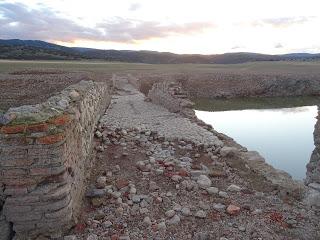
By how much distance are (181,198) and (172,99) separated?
31.2 feet

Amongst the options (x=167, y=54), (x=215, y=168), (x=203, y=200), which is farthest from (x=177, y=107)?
(x=167, y=54)

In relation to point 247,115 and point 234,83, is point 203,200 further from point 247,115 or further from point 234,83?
point 234,83

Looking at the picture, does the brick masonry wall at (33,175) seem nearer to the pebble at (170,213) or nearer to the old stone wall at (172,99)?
the pebble at (170,213)

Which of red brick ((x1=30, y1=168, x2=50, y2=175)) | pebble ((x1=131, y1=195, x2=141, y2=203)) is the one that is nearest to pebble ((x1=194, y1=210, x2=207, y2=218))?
pebble ((x1=131, y1=195, x2=141, y2=203))

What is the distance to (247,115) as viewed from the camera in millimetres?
24266

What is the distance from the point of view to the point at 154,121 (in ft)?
44.3

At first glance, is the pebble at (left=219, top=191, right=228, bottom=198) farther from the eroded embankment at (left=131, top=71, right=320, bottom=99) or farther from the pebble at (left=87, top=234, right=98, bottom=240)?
the eroded embankment at (left=131, top=71, right=320, bottom=99)

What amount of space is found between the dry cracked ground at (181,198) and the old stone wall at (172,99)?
4.63m

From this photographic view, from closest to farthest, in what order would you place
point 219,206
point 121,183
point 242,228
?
point 242,228 → point 219,206 → point 121,183

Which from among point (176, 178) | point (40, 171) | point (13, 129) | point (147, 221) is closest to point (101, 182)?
point (176, 178)

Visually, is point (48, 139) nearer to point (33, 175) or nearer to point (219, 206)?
point (33, 175)

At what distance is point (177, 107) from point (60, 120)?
9957 mm

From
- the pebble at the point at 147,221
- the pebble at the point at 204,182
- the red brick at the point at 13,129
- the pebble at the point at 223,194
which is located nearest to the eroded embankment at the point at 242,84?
the pebble at the point at 204,182

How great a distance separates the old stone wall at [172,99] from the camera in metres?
15.3
